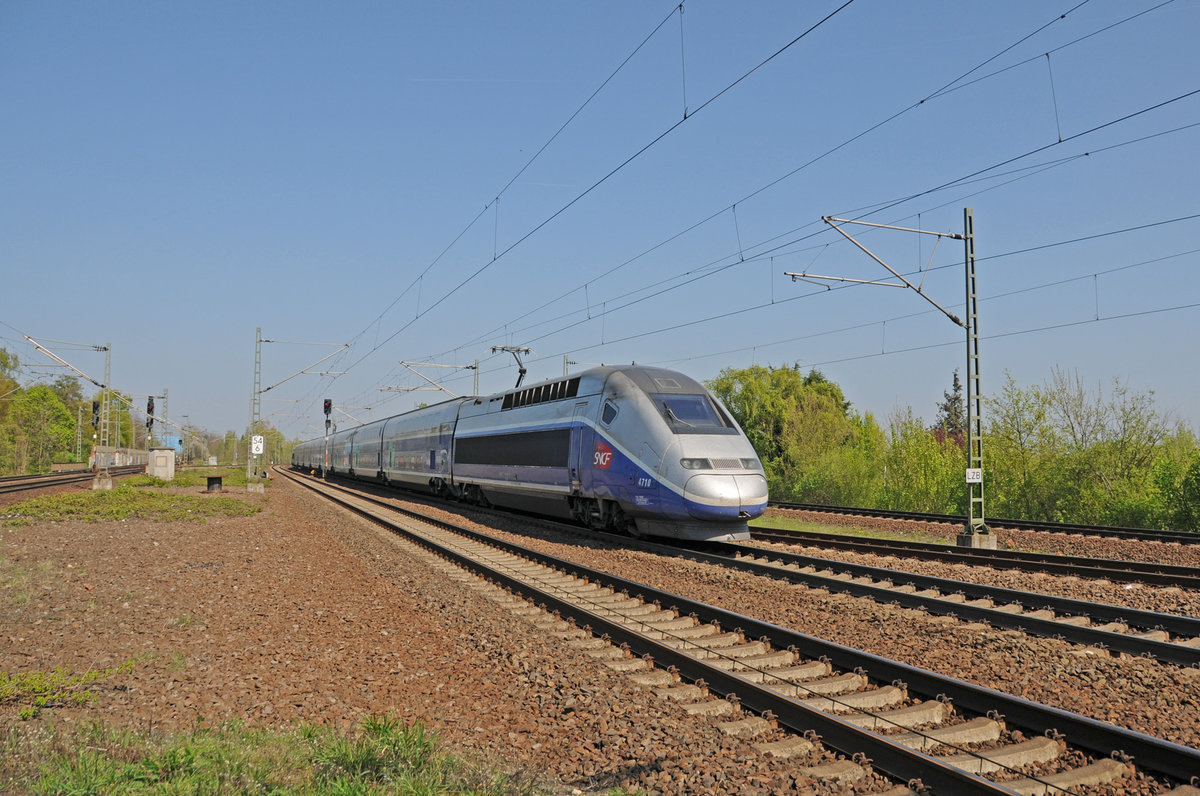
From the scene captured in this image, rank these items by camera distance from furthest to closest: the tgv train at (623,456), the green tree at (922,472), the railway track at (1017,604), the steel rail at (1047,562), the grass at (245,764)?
1. the green tree at (922,472)
2. the tgv train at (623,456)
3. the steel rail at (1047,562)
4. the railway track at (1017,604)
5. the grass at (245,764)

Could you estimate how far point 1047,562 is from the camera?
12.9 m

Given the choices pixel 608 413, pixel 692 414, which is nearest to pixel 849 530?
pixel 692 414

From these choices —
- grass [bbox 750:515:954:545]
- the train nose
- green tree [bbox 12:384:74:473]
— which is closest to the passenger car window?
the train nose

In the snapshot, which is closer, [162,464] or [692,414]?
[692,414]

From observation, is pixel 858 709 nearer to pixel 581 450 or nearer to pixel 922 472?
pixel 581 450

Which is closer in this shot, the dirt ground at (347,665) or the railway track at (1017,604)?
the dirt ground at (347,665)

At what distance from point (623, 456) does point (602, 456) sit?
988 mm

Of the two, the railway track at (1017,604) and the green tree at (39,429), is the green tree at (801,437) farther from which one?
the green tree at (39,429)

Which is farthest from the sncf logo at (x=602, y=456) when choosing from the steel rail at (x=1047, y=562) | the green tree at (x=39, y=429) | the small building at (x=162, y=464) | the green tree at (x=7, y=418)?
the green tree at (x=39, y=429)

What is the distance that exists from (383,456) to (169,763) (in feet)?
132

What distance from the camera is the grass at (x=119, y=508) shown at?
21.0m

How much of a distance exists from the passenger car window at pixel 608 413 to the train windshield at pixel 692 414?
3.72 ft

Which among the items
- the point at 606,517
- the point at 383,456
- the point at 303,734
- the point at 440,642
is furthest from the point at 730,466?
the point at 383,456

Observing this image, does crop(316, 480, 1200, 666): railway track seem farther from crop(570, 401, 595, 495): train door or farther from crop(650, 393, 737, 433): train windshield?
crop(570, 401, 595, 495): train door
